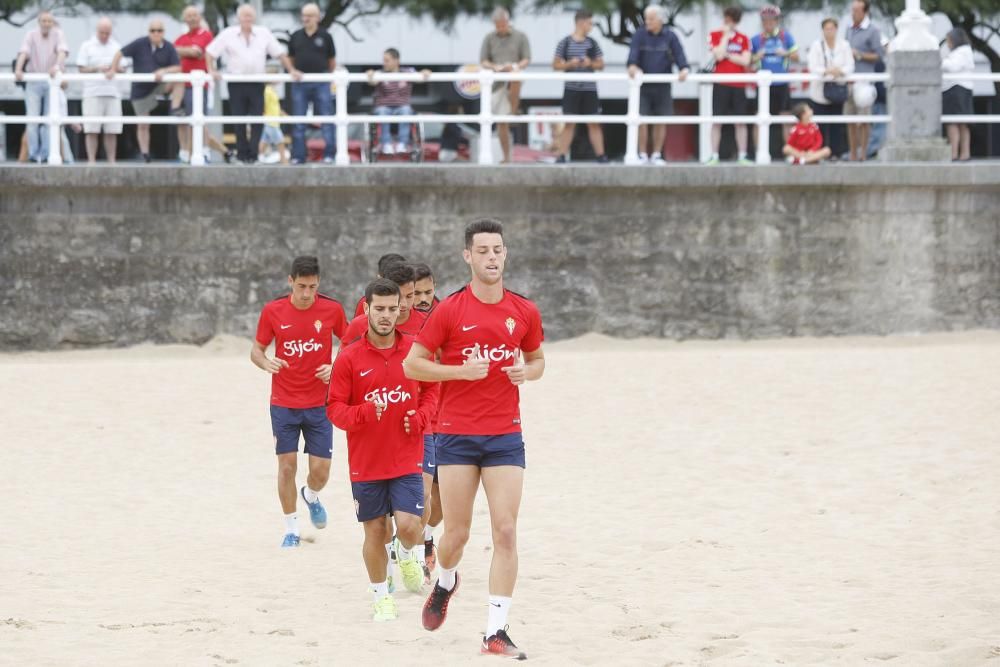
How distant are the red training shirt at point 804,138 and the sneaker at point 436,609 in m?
10.5

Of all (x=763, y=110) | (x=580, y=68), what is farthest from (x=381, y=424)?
(x=580, y=68)

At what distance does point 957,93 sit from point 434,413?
451 inches

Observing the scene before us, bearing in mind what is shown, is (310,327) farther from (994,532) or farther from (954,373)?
(954,373)


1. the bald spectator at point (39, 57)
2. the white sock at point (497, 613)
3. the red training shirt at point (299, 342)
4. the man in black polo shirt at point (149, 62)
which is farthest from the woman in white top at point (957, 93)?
the white sock at point (497, 613)

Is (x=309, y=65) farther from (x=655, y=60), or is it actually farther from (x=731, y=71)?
(x=731, y=71)

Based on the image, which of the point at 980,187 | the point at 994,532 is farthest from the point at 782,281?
the point at 994,532

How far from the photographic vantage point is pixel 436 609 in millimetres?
7578

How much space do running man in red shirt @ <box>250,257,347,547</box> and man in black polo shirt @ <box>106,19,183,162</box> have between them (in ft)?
26.4

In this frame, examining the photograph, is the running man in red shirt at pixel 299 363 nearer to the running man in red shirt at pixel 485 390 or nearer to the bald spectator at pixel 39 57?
the running man in red shirt at pixel 485 390

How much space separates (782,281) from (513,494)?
10.5m

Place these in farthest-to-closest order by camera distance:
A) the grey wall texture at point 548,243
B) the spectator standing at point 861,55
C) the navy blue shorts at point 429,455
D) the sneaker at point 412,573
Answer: the spectator standing at point 861,55, the grey wall texture at point 548,243, the navy blue shorts at point 429,455, the sneaker at point 412,573

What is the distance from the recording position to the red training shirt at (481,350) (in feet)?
23.8

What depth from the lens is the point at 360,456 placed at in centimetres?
795

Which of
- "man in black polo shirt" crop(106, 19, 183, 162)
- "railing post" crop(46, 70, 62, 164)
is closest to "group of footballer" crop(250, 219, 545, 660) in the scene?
"railing post" crop(46, 70, 62, 164)
